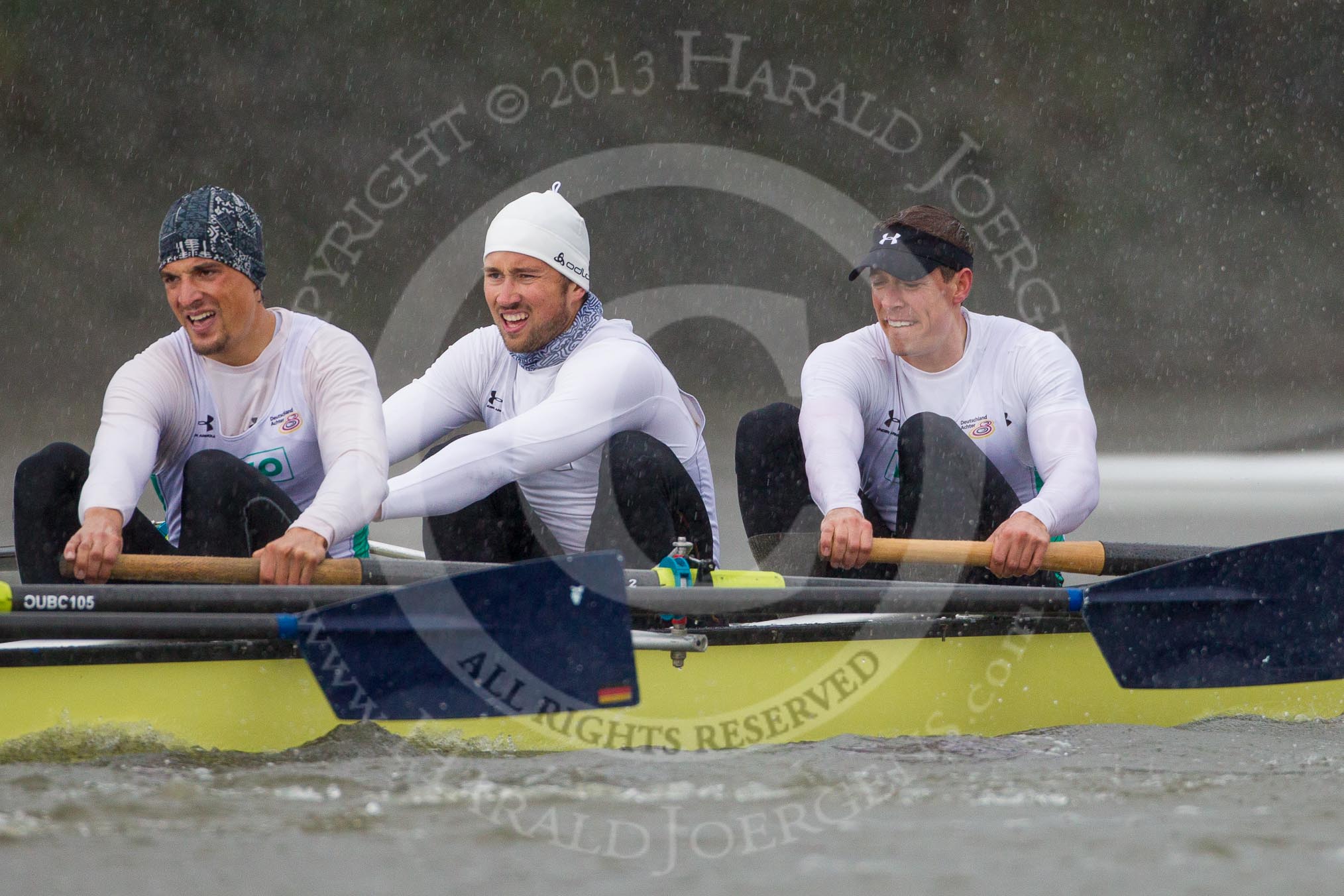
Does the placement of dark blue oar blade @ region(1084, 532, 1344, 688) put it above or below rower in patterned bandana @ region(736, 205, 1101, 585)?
below

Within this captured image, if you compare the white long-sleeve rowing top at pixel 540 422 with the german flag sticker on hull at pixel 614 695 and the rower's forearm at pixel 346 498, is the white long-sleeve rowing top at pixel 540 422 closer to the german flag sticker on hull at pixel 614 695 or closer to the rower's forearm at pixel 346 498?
the rower's forearm at pixel 346 498

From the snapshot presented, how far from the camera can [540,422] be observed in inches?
104

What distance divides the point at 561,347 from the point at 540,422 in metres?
0.21

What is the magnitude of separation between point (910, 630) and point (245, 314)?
1344mm

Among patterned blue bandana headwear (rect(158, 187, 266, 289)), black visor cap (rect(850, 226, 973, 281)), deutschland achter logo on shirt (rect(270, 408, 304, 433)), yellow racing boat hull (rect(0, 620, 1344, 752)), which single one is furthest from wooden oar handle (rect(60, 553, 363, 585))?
black visor cap (rect(850, 226, 973, 281))

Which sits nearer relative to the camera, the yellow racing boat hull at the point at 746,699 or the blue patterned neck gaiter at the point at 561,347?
the yellow racing boat hull at the point at 746,699

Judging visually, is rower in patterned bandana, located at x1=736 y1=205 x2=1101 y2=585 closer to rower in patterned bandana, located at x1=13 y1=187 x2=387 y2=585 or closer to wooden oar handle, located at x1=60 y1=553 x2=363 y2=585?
rower in patterned bandana, located at x1=13 y1=187 x2=387 y2=585

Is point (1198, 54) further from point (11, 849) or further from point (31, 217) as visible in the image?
point (11, 849)

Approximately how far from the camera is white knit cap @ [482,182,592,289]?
9.03 feet

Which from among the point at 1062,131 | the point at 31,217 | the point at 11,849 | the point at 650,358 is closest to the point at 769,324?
the point at 1062,131

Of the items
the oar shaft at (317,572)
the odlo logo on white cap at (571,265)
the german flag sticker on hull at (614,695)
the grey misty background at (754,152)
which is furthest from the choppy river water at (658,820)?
the grey misty background at (754,152)

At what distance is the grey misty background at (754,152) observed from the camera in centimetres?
1296

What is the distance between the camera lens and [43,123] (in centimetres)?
1285

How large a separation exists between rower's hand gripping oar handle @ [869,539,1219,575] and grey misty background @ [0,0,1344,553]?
985 cm
